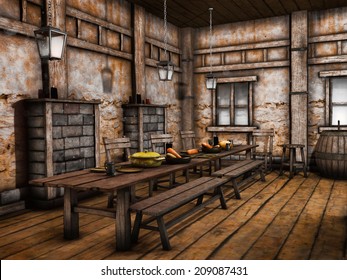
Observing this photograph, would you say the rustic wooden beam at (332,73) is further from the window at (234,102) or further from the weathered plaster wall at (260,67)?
the window at (234,102)

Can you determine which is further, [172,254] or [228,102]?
[228,102]

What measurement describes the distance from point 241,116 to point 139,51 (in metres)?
3.00

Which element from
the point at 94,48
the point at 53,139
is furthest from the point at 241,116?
the point at 53,139

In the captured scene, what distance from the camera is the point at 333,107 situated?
724cm

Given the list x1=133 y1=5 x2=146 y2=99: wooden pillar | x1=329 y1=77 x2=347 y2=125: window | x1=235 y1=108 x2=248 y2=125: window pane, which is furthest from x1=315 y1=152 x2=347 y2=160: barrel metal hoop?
x1=133 y1=5 x2=146 y2=99: wooden pillar

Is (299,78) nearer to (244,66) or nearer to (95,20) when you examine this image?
(244,66)

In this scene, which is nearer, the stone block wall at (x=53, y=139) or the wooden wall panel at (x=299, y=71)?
the stone block wall at (x=53, y=139)

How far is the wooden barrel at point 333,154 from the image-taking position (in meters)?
6.08

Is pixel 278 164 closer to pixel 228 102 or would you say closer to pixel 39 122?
pixel 228 102

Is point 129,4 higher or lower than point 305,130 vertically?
higher

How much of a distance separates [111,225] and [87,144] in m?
1.66

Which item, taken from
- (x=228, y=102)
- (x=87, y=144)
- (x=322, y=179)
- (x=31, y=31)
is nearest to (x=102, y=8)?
(x=31, y=31)

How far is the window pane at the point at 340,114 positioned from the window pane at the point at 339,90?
17 cm

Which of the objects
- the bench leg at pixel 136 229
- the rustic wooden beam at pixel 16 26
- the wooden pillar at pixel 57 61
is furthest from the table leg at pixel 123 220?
the rustic wooden beam at pixel 16 26
